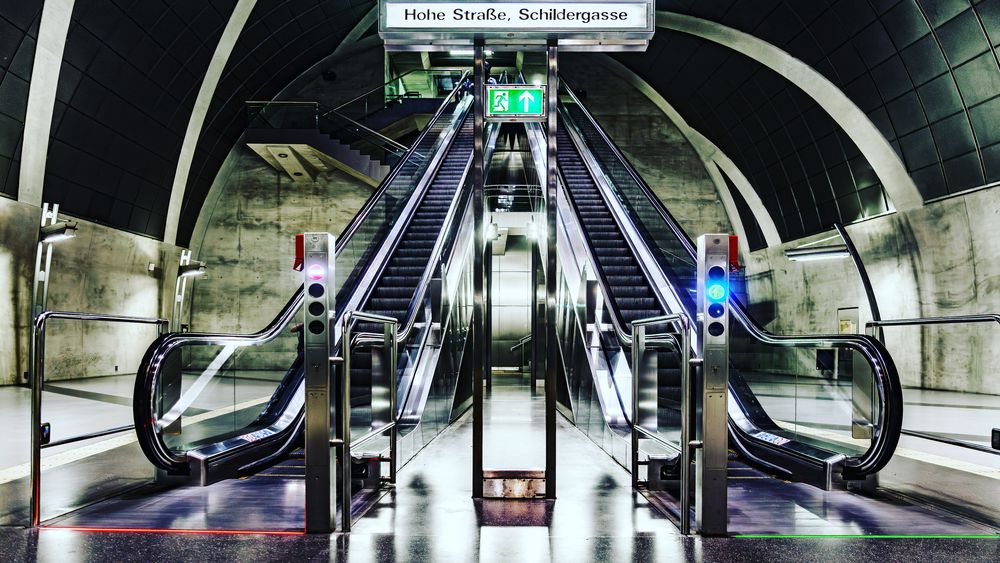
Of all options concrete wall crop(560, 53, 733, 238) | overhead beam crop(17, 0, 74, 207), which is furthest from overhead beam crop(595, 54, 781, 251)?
overhead beam crop(17, 0, 74, 207)

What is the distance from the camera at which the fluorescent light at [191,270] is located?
17125 mm

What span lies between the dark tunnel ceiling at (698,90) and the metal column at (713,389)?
9.12 meters

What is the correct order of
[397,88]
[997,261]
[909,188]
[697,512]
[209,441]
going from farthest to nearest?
[397,88] < [909,188] < [997,261] < [209,441] < [697,512]

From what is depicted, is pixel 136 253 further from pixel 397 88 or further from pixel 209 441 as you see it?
pixel 209 441

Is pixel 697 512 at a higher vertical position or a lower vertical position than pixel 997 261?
lower

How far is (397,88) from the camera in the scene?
21234 millimetres

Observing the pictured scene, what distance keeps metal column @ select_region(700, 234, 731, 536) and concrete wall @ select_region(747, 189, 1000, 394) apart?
29.7ft

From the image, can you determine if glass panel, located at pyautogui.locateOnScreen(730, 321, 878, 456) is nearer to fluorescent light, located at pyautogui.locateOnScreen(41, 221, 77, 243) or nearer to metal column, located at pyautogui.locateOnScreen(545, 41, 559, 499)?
metal column, located at pyautogui.locateOnScreen(545, 41, 559, 499)

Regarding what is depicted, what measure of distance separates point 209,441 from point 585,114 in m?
11.4

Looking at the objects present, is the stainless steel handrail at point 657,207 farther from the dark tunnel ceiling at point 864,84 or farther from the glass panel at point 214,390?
the glass panel at point 214,390

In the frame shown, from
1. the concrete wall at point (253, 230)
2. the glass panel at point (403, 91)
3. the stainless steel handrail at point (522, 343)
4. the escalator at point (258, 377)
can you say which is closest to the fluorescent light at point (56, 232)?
the escalator at point (258, 377)

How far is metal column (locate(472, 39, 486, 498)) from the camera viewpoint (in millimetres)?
4230

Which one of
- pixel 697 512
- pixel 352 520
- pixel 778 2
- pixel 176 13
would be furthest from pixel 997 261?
pixel 176 13

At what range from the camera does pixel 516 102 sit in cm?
436
